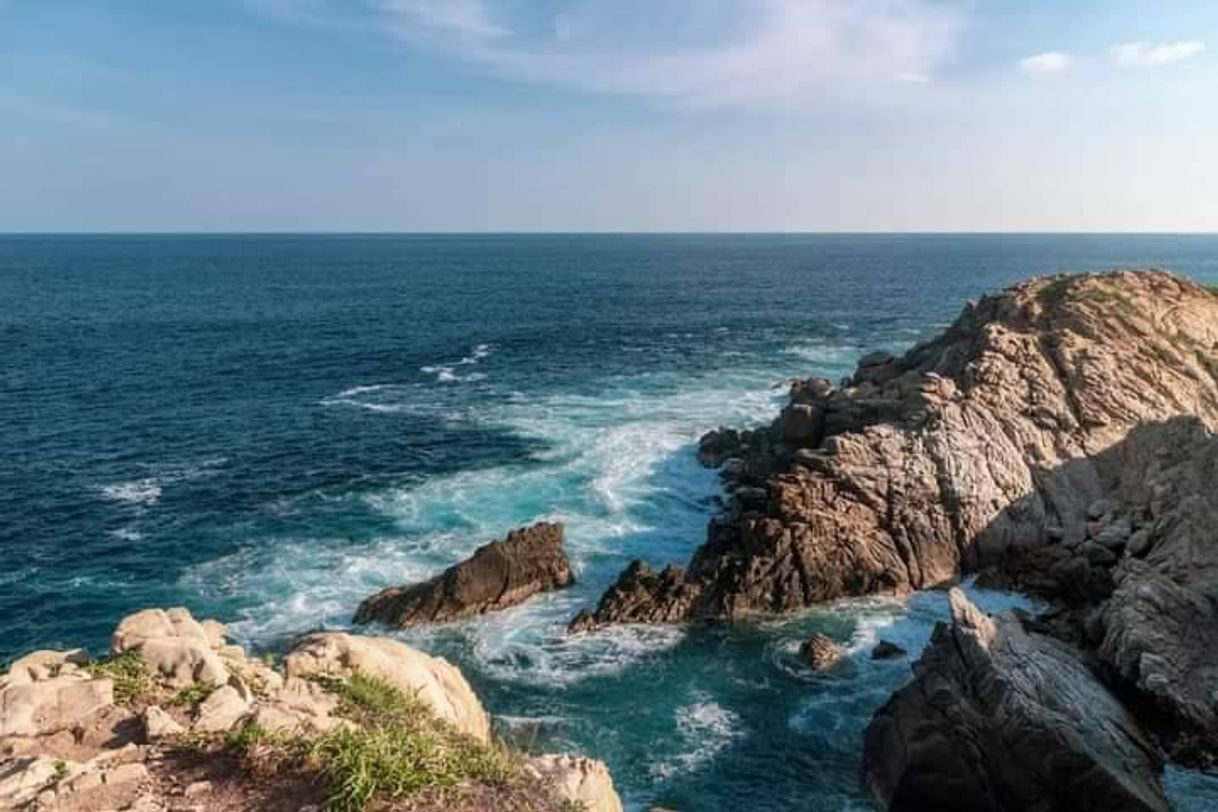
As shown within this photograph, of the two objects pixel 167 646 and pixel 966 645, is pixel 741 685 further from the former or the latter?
pixel 167 646

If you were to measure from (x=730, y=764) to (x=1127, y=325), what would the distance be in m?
33.7

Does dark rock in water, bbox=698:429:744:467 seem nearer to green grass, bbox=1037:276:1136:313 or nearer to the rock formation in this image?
green grass, bbox=1037:276:1136:313

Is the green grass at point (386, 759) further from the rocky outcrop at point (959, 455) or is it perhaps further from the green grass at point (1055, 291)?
the green grass at point (1055, 291)

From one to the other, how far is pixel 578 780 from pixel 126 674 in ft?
25.8

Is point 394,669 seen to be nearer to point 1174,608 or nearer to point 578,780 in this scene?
point 578,780

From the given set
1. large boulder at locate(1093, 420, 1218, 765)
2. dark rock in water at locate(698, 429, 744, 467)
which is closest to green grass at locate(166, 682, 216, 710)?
large boulder at locate(1093, 420, 1218, 765)

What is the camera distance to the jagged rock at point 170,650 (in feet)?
48.1

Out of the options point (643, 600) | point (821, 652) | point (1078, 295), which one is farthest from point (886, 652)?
A: point (1078, 295)

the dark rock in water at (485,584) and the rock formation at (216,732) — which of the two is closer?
the rock formation at (216,732)

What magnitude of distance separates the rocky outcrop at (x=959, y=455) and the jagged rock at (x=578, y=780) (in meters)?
19.4

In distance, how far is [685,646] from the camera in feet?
103

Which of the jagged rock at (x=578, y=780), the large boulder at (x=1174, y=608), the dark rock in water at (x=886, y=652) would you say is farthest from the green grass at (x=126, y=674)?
the large boulder at (x=1174, y=608)

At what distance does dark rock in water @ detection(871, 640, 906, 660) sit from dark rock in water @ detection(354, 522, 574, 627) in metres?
12.7

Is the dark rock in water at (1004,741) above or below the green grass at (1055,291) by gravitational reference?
below
